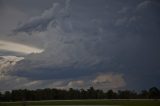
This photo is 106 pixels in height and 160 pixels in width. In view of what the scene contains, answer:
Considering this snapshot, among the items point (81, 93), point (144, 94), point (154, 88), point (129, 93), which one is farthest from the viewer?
point (81, 93)

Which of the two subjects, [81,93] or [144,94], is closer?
[144,94]

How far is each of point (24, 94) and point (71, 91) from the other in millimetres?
17652

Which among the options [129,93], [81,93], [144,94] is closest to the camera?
[144,94]

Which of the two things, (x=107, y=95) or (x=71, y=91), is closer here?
(x=107, y=95)

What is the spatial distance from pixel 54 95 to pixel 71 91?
10.1 metres

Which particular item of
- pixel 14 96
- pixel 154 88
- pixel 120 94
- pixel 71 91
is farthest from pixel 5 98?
pixel 154 88

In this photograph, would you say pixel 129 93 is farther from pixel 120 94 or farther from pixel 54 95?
pixel 54 95

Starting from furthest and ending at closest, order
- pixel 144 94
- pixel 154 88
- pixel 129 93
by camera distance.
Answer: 1. pixel 129 93
2. pixel 144 94
3. pixel 154 88

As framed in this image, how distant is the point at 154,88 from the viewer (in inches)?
3880

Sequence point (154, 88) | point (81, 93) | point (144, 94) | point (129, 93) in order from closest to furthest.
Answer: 1. point (154, 88)
2. point (144, 94)
3. point (129, 93)
4. point (81, 93)

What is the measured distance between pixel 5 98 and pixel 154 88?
144ft

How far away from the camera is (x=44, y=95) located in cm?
11531

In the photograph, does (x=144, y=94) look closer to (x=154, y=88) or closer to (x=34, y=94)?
(x=154, y=88)

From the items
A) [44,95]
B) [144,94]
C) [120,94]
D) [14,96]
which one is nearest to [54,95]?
[44,95]
